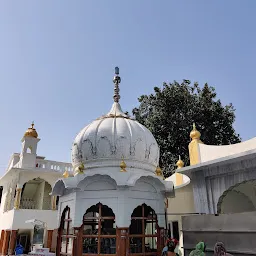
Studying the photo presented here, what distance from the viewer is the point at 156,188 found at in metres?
11.1

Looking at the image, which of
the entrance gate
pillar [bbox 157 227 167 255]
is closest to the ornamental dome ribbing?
the entrance gate

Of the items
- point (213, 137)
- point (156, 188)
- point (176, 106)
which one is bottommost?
point (156, 188)

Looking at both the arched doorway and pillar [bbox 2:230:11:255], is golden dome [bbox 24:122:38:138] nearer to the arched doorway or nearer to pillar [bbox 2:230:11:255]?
pillar [bbox 2:230:11:255]

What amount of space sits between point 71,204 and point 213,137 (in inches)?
660

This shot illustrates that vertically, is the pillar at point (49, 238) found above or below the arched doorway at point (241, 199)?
below

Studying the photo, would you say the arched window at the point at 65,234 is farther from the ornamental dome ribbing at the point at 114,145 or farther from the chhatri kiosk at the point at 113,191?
the ornamental dome ribbing at the point at 114,145

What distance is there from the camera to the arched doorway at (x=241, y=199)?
1044 cm

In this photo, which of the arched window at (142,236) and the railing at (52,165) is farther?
the railing at (52,165)

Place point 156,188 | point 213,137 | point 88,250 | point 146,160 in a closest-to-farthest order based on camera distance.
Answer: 1. point 88,250
2. point 156,188
3. point 146,160
4. point 213,137

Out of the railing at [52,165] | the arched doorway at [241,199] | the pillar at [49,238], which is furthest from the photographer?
the railing at [52,165]

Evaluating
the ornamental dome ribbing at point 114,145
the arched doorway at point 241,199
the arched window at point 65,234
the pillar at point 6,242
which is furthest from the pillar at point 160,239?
the pillar at point 6,242

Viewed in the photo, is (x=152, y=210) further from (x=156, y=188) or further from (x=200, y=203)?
(x=200, y=203)

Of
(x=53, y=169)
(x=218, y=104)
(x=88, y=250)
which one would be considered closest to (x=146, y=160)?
(x=88, y=250)

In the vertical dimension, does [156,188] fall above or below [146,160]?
below
